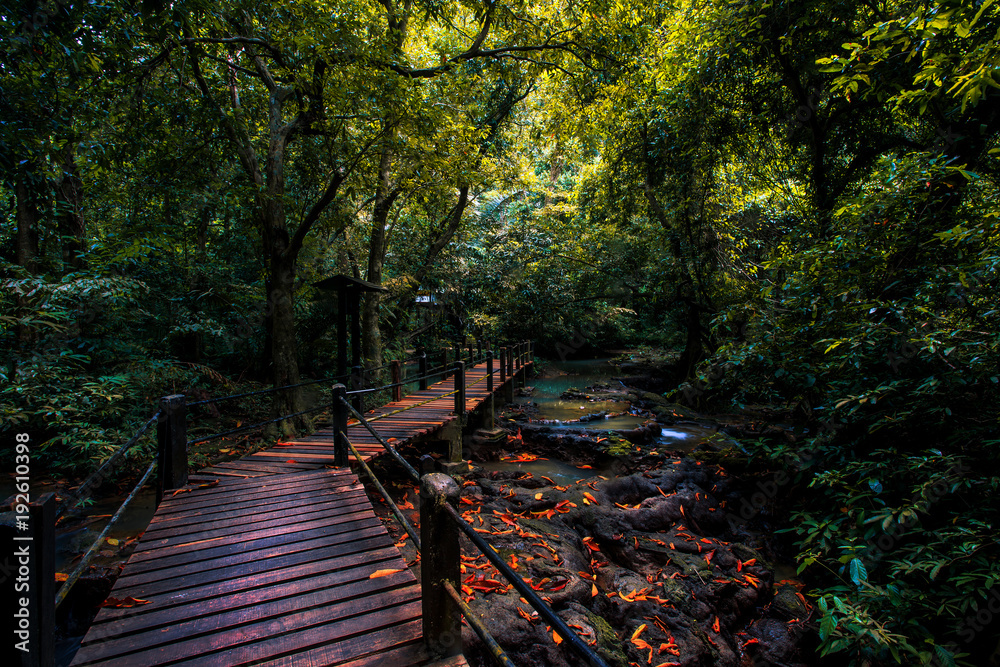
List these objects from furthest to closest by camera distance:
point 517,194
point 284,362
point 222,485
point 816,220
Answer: point 517,194 → point 284,362 → point 816,220 → point 222,485

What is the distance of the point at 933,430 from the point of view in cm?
464

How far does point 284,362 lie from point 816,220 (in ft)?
33.0

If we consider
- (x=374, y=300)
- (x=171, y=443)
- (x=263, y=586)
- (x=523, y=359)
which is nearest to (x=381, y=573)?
(x=263, y=586)

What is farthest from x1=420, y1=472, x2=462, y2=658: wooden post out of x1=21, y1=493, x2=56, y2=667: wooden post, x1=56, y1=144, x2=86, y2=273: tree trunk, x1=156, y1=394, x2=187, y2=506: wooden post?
x1=56, y1=144, x2=86, y2=273: tree trunk

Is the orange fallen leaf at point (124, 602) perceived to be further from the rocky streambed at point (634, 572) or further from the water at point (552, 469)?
the water at point (552, 469)

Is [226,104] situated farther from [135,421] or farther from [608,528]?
[608,528]

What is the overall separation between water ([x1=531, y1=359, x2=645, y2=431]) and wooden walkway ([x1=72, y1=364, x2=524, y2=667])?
7502 millimetres

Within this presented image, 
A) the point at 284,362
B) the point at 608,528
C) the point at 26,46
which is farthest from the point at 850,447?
the point at 26,46

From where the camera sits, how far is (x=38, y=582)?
173 cm

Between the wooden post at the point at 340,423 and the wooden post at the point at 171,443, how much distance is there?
154 cm

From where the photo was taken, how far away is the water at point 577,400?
1147cm

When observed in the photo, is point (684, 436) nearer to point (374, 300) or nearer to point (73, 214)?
point (374, 300)

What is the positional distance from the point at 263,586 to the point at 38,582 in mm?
1602

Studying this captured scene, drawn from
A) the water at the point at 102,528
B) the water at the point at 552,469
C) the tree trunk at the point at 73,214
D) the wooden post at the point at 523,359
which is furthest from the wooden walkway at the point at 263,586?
the wooden post at the point at 523,359
